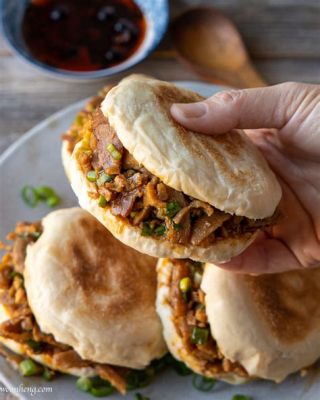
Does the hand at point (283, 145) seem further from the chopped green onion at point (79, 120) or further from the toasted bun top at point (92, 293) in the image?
the chopped green onion at point (79, 120)

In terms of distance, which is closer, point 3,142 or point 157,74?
point 3,142

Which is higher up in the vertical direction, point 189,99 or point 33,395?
point 189,99

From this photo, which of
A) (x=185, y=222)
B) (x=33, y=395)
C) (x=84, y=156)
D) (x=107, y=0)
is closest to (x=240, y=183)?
(x=185, y=222)

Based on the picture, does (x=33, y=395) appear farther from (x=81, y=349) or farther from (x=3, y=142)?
(x=3, y=142)

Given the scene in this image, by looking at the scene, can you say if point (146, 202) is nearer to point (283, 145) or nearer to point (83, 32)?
point (283, 145)

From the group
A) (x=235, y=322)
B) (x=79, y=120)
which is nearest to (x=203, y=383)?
(x=235, y=322)

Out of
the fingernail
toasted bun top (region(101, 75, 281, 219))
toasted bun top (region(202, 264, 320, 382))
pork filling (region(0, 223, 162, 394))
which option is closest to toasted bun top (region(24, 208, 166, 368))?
pork filling (region(0, 223, 162, 394))

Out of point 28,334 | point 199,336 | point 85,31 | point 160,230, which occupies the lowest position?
point 199,336
